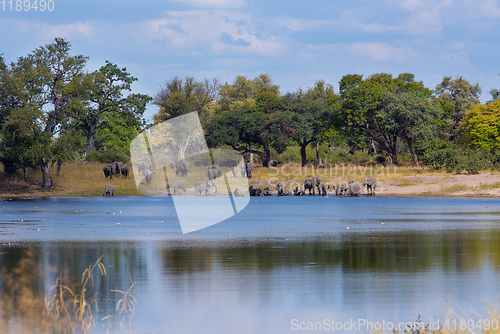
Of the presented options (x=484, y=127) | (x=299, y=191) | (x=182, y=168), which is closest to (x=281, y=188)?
(x=299, y=191)

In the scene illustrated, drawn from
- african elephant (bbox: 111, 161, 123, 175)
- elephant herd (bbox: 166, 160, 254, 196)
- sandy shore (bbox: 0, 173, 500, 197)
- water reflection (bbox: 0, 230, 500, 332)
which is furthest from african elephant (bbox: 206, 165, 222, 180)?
water reflection (bbox: 0, 230, 500, 332)

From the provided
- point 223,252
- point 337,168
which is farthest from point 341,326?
point 337,168

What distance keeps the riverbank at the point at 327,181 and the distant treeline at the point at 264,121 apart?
184 centimetres

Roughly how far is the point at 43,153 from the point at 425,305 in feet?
194

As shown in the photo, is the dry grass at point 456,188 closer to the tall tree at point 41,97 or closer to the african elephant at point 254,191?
the african elephant at point 254,191

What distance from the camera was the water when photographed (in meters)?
13.8

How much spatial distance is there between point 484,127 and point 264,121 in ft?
97.1

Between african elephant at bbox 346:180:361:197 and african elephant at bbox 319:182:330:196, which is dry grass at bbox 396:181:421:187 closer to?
african elephant at bbox 346:180:361:197

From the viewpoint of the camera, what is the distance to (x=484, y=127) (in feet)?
293

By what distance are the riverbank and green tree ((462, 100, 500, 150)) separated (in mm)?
13882

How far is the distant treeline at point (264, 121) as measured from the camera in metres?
69.2

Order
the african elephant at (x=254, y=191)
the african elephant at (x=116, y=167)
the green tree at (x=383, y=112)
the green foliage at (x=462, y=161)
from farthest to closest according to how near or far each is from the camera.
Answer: the green tree at (x=383, y=112), the african elephant at (x=116, y=167), the african elephant at (x=254, y=191), the green foliage at (x=462, y=161)

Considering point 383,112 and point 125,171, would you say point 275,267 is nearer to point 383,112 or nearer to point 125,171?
point 125,171

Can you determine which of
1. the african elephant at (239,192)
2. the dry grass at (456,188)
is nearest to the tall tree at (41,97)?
the african elephant at (239,192)
